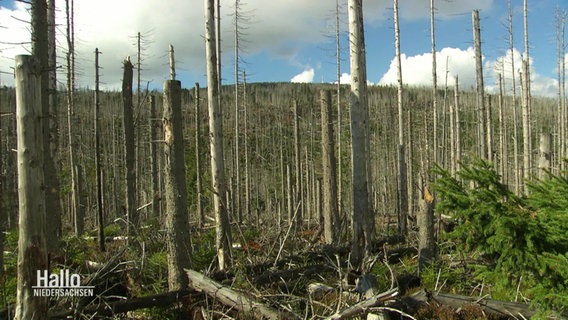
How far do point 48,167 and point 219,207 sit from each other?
374 centimetres

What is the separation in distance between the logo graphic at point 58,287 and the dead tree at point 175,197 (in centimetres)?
136

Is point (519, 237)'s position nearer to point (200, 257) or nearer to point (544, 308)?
point (544, 308)

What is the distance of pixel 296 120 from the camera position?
19516 mm

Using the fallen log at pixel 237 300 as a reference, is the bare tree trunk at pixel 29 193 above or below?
above

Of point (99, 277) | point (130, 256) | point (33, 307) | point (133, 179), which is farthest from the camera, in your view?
point (133, 179)

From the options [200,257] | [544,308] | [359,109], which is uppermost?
[359,109]

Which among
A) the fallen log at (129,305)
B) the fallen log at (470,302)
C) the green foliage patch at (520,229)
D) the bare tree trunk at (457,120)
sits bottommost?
the fallen log at (470,302)

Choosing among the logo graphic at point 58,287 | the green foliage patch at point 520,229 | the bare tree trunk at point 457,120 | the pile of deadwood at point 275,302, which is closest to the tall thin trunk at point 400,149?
the bare tree trunk at point 457,120

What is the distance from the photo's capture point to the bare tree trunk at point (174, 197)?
656 centimetres

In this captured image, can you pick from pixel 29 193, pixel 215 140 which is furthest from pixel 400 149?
pixel 29 193

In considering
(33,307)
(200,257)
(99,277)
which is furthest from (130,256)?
(33,307)

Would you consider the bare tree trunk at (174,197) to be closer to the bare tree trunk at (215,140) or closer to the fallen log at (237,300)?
the fallen log at (237,300)

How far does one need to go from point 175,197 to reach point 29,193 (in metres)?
2.27

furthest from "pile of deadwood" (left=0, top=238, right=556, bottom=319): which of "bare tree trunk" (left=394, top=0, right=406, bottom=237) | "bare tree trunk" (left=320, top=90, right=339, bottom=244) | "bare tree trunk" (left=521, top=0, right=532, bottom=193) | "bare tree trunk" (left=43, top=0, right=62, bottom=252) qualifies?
"bare tree trunk" (left=521, top=0, right=532, bottom=193)
